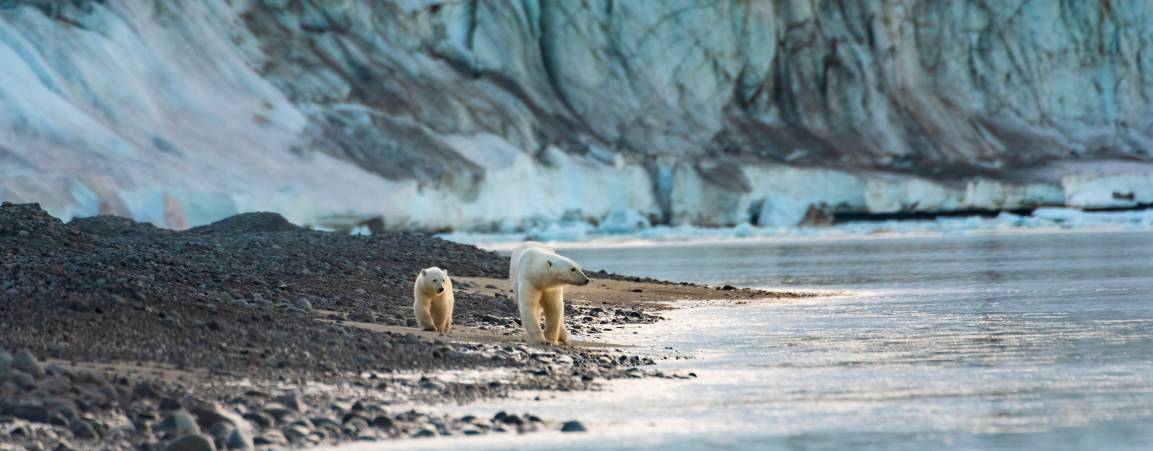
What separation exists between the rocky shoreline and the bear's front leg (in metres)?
0.12

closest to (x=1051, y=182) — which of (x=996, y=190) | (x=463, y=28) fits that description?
(x=996, y=190)

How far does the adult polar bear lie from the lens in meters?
9.59

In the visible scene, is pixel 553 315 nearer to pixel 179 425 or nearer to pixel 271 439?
pixel 271 439

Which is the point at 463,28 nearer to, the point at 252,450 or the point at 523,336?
the point at 523,336

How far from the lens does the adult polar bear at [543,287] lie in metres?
9.59

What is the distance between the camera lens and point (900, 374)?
26.3ft

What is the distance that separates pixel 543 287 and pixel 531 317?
7.4 inches

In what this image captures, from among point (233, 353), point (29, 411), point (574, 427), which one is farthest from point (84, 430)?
point (233, 353)

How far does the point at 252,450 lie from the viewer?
5.73m

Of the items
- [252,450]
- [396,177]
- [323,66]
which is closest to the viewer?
[252,450]

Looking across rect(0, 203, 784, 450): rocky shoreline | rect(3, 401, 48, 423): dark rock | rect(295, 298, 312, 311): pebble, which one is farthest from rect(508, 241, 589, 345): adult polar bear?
rect(3, 401, 48, 423): dark rock

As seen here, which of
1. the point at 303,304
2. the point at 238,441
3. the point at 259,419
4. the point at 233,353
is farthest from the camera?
the point at 303,304

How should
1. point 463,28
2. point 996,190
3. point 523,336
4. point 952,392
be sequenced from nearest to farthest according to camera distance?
point 952,392 < point 523,336 < point 463,28 < point 996,190

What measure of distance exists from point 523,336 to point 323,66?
2771 cm
